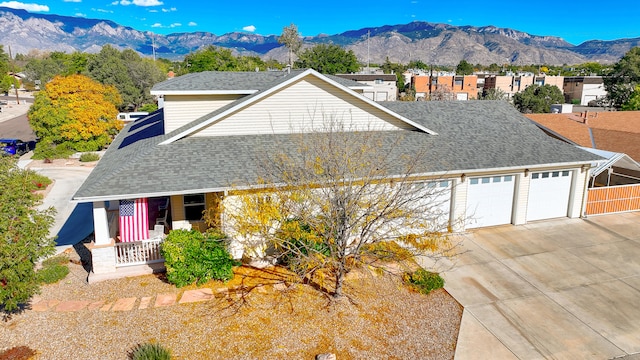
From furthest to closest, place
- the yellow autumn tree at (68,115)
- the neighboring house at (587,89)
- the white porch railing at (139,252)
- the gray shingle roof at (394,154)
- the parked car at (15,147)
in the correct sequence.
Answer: the neighboring house at (587,89) → the parked car at (15,147) → the yellow autumn tree at (68,115) → the white porch railing at (139,252) → the gray shingle roof at (394,154)

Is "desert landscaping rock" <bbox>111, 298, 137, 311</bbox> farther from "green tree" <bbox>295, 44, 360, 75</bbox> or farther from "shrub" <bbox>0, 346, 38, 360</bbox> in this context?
"green tree" <bbox>295, 44, 360, 75</bbox>

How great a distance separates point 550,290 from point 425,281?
3960 millimetres

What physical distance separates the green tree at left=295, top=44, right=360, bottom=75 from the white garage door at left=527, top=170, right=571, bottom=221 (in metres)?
82.2

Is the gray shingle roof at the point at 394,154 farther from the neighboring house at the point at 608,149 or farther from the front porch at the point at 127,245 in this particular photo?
the neighboring house at the point at 608,149

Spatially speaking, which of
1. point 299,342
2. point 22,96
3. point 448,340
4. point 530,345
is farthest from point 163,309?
point 22,96

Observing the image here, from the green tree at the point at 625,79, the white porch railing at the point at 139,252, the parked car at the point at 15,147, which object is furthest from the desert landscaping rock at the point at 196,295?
the green tree at the point at 625,79

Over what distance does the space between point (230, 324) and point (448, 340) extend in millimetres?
5504

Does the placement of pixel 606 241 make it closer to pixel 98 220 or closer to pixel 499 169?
pixel 499 169

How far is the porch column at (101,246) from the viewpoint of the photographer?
12703 mm

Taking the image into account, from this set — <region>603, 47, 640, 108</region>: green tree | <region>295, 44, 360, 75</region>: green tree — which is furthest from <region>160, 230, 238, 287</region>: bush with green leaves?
<region>295, 44, 360, 75</region>: green tree

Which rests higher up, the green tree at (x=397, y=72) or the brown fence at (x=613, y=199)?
the green tree at (x=397, y=72)

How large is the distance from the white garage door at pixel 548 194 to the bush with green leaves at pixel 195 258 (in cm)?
1320

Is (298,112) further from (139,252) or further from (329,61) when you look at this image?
(329,61)

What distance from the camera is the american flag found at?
43.0ft
